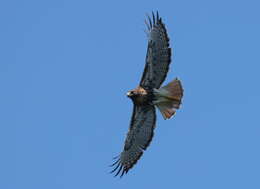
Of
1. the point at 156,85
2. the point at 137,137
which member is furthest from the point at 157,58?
the point at 137,137

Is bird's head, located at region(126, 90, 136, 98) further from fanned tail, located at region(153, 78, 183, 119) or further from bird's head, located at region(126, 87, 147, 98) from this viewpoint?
fanned tail, located at region(153, 78, 183, 119)

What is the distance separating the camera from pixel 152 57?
20078 mm

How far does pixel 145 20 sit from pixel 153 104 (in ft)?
6.75

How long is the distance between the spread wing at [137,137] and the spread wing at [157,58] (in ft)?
2.67

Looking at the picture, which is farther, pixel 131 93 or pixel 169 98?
pixel 131 93

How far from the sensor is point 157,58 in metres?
20.0

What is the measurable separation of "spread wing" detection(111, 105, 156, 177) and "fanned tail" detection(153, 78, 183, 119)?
0.69m

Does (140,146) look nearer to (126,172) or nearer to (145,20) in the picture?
(126,172)

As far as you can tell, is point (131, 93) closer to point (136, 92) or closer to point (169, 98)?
point (136, 92)

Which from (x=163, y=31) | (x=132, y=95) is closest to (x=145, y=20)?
(x=163, y=31)

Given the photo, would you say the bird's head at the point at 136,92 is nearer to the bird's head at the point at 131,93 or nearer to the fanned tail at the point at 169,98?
the bird's head at the point at 131,93

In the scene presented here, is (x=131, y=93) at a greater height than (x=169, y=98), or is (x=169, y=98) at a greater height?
(x=169, y=98)

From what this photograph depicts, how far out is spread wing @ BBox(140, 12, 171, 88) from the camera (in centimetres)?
2002

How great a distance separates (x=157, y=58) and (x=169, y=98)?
104cm
